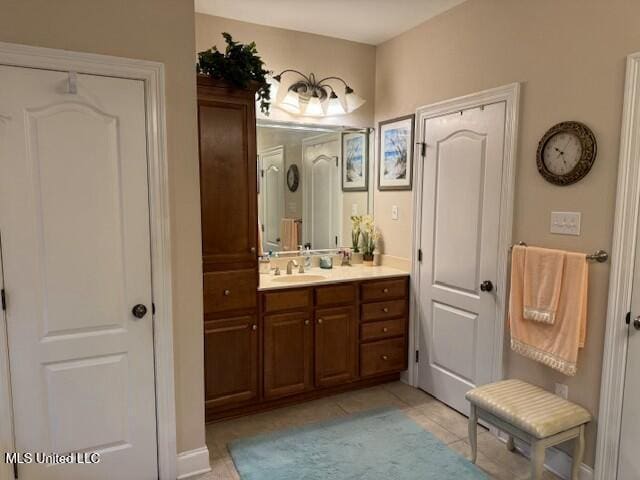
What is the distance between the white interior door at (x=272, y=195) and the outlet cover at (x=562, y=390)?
6.88 ft

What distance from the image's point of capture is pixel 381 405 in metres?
3.11

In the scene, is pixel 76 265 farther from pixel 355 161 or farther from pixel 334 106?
pixel 355 161

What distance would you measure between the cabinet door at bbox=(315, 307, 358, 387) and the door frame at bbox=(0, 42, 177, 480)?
1145 mm

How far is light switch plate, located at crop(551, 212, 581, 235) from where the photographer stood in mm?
2223

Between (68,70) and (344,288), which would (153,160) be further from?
(344,288)

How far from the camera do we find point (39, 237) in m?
1.91

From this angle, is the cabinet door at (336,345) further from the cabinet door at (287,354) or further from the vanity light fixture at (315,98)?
the vanity light fixture at (315,98)

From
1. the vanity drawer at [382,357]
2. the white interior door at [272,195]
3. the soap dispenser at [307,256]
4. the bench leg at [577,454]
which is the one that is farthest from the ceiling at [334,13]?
the bench leg at [577,454]

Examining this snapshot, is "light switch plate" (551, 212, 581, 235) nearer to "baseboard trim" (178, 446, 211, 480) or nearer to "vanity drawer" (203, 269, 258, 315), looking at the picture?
"vanity drawer" (203, 269, 258, 315)

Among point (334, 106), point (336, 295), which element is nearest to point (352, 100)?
point (334, 106)

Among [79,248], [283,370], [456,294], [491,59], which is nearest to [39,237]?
[79,248]

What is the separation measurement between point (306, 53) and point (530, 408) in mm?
2833

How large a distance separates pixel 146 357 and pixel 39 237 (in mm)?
731

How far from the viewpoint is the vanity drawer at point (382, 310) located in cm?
324
